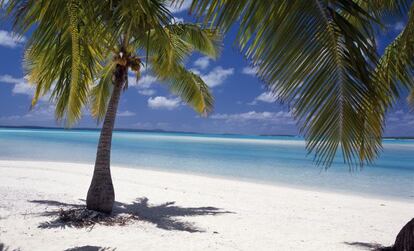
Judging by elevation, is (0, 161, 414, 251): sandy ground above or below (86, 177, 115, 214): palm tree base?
below

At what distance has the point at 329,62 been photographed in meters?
2.10

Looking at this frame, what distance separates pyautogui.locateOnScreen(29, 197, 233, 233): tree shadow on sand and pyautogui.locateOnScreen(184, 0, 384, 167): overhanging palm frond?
4.79 m

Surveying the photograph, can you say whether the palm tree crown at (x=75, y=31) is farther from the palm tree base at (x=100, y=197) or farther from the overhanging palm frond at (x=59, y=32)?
the palm tree base at (x=100, y=197)

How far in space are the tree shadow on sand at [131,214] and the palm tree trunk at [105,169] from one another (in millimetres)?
205

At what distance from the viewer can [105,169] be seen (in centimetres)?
705

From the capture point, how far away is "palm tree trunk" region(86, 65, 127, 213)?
6945mm

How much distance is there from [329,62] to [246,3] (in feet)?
2.07

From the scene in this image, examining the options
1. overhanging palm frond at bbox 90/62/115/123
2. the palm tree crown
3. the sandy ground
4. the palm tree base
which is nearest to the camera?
the palm tree crown

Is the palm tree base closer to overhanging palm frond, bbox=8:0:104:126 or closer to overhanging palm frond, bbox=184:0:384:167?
overhanging palm frond, bbox=8:0:104:126

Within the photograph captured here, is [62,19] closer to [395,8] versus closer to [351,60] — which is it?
[351,60]

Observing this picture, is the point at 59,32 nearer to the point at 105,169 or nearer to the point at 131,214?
the point at 105,169

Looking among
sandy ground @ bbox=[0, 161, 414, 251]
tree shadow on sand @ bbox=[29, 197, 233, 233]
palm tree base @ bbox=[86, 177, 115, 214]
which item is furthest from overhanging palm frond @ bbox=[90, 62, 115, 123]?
palm tree base @ bbox=[86, 177, 115, 214]

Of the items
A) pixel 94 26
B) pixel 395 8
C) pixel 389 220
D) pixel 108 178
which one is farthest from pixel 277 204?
pixel 94 26

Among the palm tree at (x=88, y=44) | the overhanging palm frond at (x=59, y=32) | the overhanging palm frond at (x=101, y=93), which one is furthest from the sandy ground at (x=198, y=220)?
the overhanging palm frond at (x=59, y=32)
